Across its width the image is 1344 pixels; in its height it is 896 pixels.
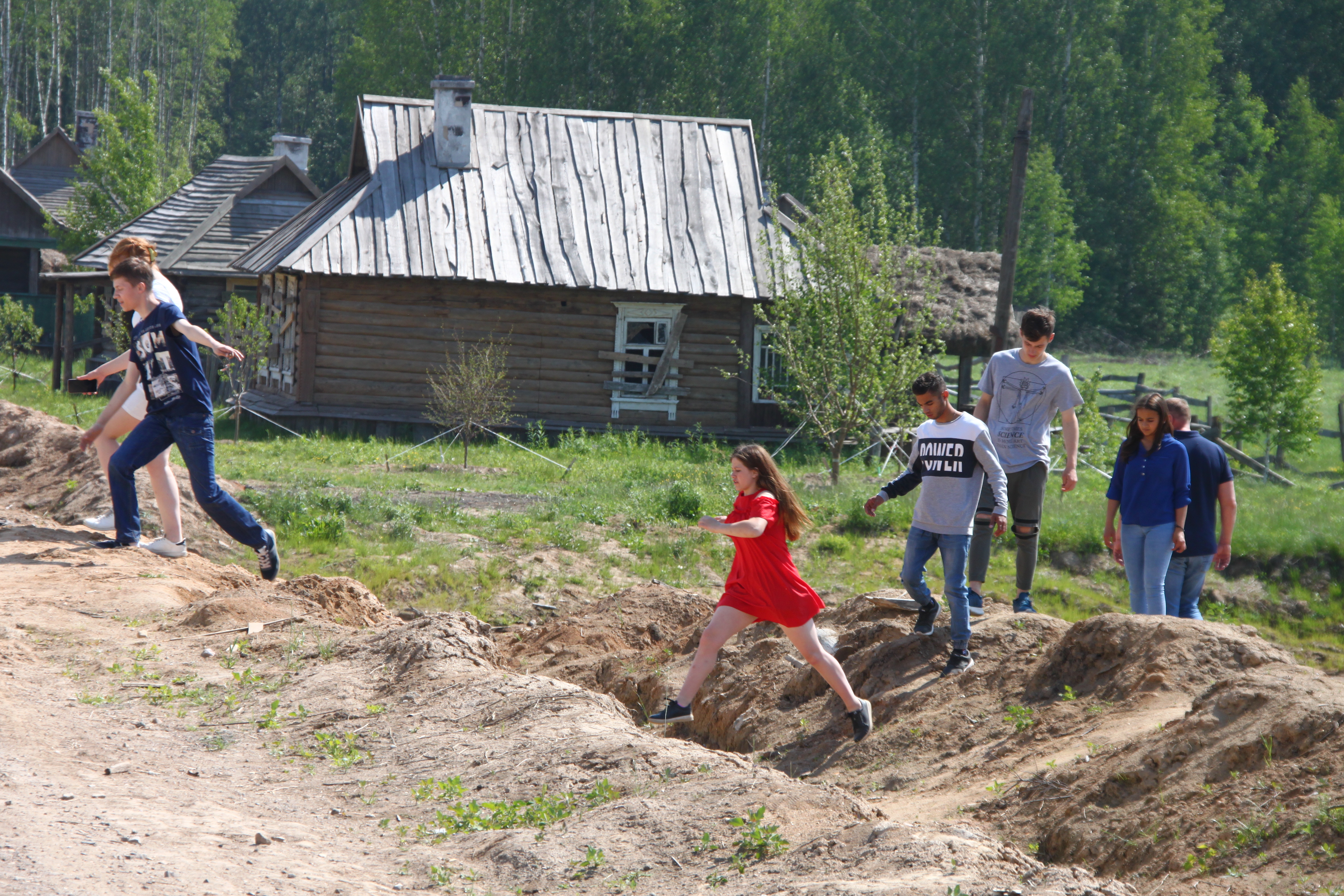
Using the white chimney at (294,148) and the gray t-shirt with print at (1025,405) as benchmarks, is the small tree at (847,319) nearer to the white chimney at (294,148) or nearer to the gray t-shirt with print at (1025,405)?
the gray t-shirt with print at (1025,405)

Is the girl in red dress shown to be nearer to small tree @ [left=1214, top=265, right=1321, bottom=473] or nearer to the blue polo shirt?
the blue polo shirt

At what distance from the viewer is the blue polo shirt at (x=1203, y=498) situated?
268 inches

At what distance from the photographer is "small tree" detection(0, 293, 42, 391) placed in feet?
79.5

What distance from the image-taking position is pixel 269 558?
744 cm

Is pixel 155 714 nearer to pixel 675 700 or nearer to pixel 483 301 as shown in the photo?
pixel 675 700

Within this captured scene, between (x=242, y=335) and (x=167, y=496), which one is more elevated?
(x=242, y=335)

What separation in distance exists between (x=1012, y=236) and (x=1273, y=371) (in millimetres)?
7040

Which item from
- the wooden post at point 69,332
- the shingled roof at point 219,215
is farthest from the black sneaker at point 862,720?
the wooden post at point 69,332

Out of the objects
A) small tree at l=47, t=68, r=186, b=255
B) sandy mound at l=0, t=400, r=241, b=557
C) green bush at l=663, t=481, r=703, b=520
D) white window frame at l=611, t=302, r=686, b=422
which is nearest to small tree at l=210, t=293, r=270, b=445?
sandy mound at l=0, t=400, r=241, b=557

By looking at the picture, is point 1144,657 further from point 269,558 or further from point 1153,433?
point 269,558

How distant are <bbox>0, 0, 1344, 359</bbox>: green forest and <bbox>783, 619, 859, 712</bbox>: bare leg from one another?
103 feet

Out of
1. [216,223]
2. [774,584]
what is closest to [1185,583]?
[774,584]

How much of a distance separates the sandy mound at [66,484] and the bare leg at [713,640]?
16.5ft

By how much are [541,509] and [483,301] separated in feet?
24.3
